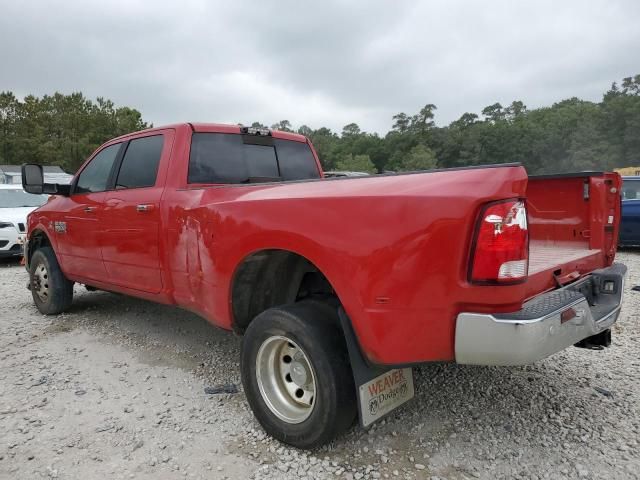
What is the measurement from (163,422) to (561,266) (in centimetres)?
248

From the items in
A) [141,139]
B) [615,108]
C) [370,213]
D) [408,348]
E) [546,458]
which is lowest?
[546,458]

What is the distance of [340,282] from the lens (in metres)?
2.18

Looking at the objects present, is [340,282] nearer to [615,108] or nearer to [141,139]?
[141,139]

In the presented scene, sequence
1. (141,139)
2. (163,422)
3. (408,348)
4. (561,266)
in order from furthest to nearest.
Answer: (141,139)
(163,422)
(561,266)
(408,348)

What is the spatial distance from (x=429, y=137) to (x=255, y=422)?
2862 inches

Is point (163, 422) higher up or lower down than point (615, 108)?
lower down

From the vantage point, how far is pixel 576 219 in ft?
10.5

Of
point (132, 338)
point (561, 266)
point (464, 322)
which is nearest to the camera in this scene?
point (464, 322)

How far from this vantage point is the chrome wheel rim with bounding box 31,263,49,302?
5098mm

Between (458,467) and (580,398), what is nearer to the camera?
(458,467)

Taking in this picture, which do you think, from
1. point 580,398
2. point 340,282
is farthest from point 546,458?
point 340,282

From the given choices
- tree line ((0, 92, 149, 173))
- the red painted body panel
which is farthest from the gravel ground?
tree line ((0, 92, 149, 173))

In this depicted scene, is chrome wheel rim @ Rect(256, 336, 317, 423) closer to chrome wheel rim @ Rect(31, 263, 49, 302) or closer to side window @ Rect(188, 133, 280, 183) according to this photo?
side window @ Rect(188, 133, 280, 183)

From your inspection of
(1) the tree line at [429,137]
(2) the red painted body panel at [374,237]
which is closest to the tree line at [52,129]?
(1) the tree line at [429,137]
